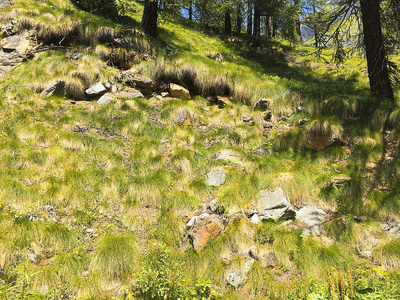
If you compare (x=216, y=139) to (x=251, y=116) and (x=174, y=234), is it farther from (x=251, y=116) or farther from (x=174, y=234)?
(x=174, y=234)

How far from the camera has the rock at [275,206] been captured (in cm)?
468

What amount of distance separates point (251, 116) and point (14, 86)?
7.42 meters

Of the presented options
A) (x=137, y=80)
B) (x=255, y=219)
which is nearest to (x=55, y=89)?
(x=137, y=80)

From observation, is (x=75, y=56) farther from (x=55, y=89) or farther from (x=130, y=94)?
(x=130, y=94)

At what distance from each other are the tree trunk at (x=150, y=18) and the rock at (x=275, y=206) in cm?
860

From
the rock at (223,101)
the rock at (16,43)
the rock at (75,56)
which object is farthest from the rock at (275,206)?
the rock at (16,43)

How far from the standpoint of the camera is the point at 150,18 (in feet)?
33.4

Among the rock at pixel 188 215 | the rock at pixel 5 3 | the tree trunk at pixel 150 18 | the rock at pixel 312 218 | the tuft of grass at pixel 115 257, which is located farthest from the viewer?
the tree trunk at pixel 150 18

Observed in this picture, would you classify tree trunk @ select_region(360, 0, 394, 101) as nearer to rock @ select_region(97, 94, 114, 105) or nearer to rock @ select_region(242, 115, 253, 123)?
rock @ select_region(242, 115, 253, 123)

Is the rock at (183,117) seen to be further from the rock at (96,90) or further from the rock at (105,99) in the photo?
the rock at (96,90)

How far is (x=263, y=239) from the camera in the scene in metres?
4.27

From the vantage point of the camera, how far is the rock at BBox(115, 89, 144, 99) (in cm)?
822

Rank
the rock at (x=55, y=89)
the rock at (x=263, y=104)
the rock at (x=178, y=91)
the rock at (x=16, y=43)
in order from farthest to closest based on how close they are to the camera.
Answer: the rock at (x=178, y=91) → the rock at (x=16, y=43) → the rock at (x=263, y=104) → the rock at (x=55, y=89)

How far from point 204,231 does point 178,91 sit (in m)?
5.74
